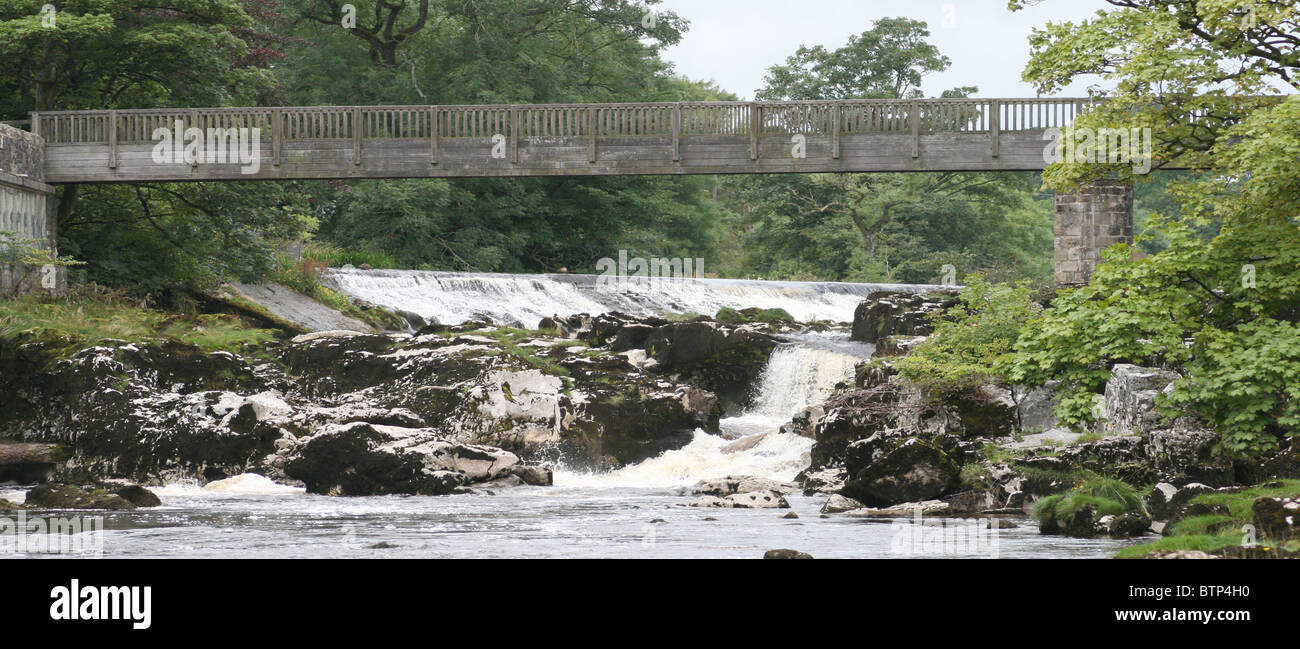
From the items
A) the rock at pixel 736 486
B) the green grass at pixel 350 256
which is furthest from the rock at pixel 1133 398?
the green grass at pixel 350 256

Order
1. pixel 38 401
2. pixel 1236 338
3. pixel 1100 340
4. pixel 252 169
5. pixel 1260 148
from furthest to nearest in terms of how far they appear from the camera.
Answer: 1. pixel 252 169
2. pixel 38 401
3. pixel 1100 340
4. pixel 1236 338
5. pixel 1260 148

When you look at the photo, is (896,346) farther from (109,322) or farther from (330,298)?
(330,298)

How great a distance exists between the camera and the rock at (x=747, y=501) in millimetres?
17078

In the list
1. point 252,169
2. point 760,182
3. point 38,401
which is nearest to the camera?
point 38,401

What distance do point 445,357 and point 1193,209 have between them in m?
12.2

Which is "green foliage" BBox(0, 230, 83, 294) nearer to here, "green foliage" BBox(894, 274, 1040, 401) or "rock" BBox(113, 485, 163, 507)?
"rock" BBox(113, 485, 163, 507)

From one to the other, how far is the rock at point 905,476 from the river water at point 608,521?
30.7 inches

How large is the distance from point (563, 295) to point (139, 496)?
19550 mm

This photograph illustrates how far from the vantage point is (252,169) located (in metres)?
26.6

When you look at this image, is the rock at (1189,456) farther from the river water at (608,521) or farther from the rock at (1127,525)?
the river water at (608,521)

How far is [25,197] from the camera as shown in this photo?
Answer: 24078 millimetres

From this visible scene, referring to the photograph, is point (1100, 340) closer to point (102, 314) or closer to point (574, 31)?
point (102, 314)
